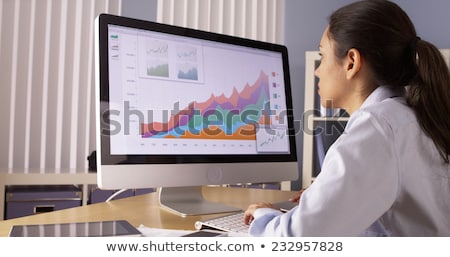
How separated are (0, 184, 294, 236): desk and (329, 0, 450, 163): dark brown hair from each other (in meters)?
0.51

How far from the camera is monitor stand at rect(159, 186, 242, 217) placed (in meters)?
1.10

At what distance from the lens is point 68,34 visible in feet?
9.10

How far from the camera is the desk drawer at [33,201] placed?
2.11 m

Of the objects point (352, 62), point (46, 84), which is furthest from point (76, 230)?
point (46, 84)

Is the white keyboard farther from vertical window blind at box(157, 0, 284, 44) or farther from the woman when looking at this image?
vertical window blind at box(157, 0, 284, 44)

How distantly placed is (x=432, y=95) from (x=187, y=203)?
2.19ft

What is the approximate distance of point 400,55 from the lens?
2.96ft

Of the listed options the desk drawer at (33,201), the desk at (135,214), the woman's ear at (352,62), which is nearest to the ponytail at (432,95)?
the woman's ear at (352,62)

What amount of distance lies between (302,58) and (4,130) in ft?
6.58

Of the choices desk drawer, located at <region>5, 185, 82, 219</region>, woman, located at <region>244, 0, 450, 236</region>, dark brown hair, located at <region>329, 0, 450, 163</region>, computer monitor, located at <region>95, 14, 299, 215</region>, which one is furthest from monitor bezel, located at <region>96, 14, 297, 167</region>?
desk drawer, located at <region>5, 185, 82, 219</region>

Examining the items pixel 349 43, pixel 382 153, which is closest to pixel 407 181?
pixel 382 153

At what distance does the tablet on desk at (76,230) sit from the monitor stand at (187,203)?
0.26 meters

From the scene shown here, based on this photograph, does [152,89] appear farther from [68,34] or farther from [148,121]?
[68,34]

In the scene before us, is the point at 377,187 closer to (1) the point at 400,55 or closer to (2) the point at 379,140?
(2) the point at 379,140
